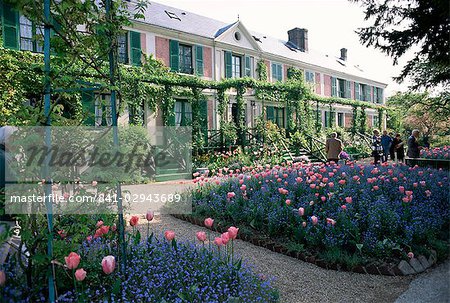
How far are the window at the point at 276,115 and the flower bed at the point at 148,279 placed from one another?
17347 mm

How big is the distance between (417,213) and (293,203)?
1.64 metres

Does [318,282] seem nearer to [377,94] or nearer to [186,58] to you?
[186,58]

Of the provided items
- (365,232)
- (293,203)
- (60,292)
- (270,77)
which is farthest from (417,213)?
(270,77)

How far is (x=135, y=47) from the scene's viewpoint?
1457 cm

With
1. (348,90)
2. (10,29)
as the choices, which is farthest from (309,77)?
(10,29)

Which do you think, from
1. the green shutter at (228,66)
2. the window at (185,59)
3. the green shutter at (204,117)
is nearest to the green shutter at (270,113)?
the green shutter at (228,66)

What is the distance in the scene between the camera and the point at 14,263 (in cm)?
254

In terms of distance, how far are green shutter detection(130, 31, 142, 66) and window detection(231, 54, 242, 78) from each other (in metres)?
5.79

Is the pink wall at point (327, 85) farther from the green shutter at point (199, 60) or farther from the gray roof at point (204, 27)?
the green shutter at point (199, 60)

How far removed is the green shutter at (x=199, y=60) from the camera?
1694 cm

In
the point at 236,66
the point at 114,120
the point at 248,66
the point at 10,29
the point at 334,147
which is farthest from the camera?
the point at 248,66

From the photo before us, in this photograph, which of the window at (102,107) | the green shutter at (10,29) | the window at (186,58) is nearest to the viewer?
the window at (102,107)

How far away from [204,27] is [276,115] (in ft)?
21.9

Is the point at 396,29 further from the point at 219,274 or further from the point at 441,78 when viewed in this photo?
the point at 219,274
